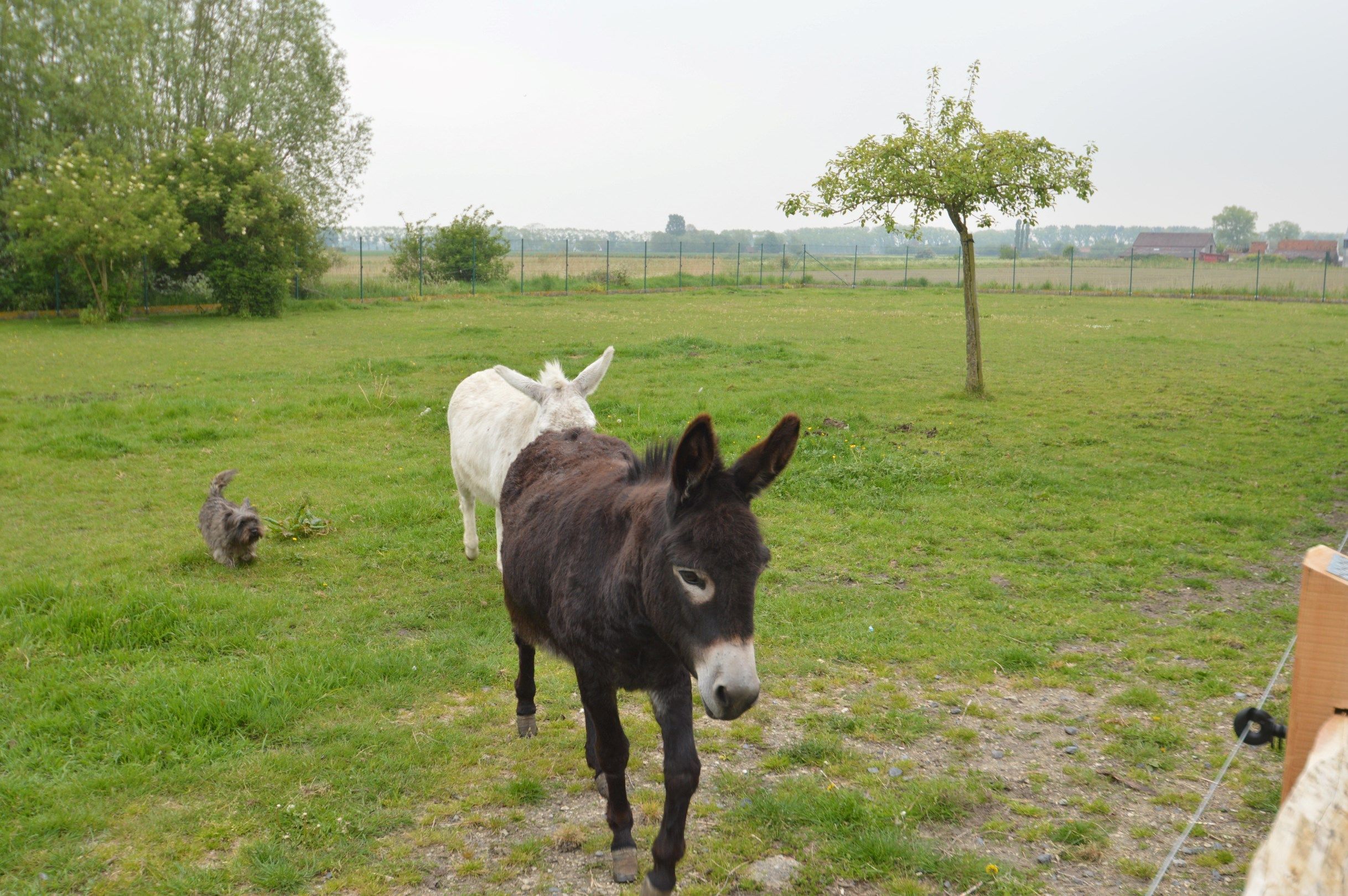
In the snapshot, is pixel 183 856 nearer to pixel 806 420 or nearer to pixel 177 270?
pixel 806 420

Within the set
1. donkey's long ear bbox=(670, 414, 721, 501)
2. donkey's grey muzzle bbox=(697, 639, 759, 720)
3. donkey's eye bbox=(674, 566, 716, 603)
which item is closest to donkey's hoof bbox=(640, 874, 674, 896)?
donkey's grey muzzle bbox=(697, 639, 759, 720)

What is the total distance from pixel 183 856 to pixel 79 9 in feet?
114

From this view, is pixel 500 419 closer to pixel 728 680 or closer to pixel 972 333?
pixel 728 680

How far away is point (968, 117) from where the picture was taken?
44.7ft

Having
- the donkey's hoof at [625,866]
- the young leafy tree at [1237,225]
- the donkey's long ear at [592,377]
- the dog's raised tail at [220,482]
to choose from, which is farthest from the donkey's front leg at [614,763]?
the young leafy tree at [1237,225]

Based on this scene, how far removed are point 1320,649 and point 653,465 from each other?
7.80ft

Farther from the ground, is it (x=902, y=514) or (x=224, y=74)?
(x=224, y=74)

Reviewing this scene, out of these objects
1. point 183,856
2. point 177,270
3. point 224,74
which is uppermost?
point 224,74

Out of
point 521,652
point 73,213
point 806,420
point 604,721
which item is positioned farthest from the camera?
point 73,213

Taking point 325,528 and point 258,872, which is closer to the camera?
point 258,872

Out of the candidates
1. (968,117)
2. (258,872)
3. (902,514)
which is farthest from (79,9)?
(258,872)

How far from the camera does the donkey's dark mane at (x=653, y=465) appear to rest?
3.62 metres

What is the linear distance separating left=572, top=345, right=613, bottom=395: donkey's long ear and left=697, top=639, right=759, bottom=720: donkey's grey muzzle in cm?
310

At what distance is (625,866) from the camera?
354 centimetres
